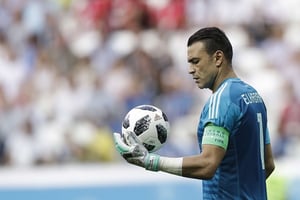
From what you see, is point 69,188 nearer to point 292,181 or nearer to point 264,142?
point 292,181

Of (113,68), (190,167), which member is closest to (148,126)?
(190,167)

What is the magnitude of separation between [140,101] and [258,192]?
659 cm

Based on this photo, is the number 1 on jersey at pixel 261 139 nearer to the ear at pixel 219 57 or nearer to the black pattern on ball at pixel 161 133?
the ear at pixel 219 57

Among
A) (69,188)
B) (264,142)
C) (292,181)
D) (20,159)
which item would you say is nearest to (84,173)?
(69,188)

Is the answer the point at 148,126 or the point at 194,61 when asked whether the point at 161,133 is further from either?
the point at 194,61

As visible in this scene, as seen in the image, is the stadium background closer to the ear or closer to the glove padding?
Result: the ear

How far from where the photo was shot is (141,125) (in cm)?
620

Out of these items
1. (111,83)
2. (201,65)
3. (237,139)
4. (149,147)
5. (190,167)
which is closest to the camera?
(190,167)

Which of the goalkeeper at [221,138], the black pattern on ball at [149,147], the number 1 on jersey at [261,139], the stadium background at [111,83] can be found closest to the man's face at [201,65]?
the goalkeeper at [221,138]

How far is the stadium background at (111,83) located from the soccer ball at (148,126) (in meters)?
4.31

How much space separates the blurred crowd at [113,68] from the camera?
39.6ft

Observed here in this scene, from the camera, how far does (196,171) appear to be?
564 centimetres

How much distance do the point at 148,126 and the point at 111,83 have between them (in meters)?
6.67

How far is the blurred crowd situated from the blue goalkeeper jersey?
217 inches
